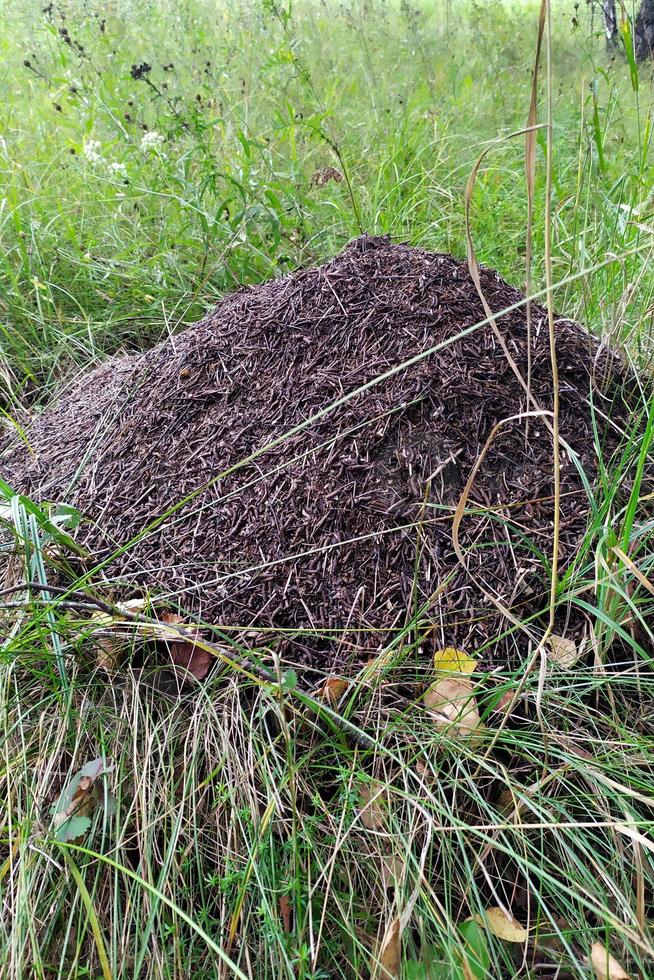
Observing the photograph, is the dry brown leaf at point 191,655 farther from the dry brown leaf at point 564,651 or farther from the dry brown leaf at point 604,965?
the dry brown leaf at point 604,965

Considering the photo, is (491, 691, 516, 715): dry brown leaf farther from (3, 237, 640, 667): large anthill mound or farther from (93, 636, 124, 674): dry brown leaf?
(93, 636, 124, 674): dry brown leaf

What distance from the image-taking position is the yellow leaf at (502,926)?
3.99 ft

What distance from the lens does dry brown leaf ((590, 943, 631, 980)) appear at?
1.14 m

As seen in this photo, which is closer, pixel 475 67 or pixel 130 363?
pixel 130 363

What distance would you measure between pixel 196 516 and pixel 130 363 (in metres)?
0.98

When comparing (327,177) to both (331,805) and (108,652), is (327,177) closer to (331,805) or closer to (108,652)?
(108,652)

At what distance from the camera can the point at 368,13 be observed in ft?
16.8

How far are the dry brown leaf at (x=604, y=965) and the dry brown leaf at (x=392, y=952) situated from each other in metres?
0.33

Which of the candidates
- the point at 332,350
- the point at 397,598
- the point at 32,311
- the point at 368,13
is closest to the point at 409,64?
the point at 368,13

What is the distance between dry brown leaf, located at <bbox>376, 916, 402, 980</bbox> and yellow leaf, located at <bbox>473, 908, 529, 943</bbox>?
138 mm

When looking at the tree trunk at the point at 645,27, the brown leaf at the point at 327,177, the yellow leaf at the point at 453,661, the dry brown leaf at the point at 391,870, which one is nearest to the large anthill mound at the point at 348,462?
the yellow leaf at the point at 453,661

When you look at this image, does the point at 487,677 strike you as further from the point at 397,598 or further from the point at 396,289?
the point at 396,289

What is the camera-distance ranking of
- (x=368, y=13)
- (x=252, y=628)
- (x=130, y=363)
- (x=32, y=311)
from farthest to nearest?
(x=368, y=13), (x=32, y=311), (x=130, y=363), (x=252, y=628)

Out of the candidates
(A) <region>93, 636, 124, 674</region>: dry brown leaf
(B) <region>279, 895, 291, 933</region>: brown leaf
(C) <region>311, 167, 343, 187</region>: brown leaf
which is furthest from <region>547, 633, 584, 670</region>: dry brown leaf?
(C) <region>311, 167, 343, 187</region>: brown leaf
